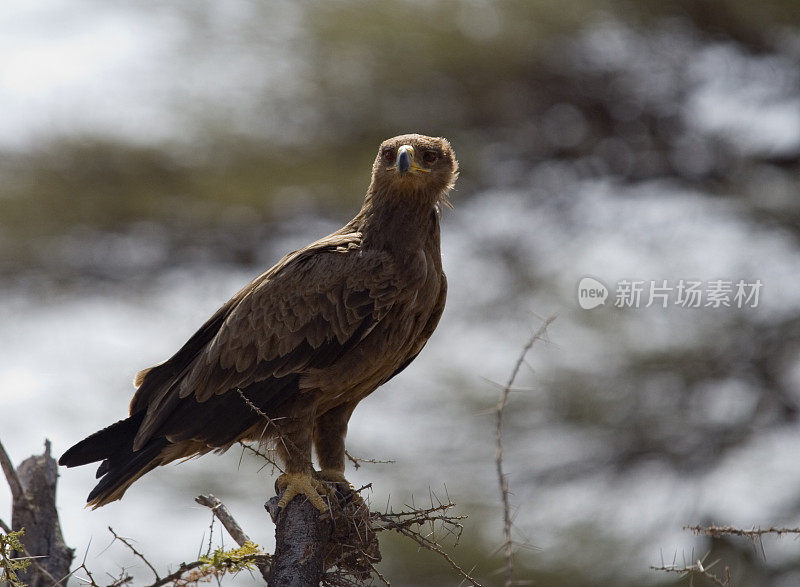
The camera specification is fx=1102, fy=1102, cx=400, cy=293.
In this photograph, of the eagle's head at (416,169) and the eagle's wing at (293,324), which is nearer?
the eagle's wing at (293,324)

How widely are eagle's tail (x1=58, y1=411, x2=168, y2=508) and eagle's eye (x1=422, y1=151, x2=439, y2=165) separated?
4.53ft

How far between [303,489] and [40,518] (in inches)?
36.0

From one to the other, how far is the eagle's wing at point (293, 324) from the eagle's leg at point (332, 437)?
35cm

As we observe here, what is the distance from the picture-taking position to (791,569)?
6723mm

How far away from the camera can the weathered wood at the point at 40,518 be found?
142 inches

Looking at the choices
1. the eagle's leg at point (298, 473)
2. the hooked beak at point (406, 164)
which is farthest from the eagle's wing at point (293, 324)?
the hooked beak at point (406, 164)

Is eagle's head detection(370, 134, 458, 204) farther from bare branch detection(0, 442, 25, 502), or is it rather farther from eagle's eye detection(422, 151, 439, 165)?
bare branch detection(0, 442, 25, 502)

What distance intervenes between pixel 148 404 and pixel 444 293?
1131mm

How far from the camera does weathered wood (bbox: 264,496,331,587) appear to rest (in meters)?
3.23
